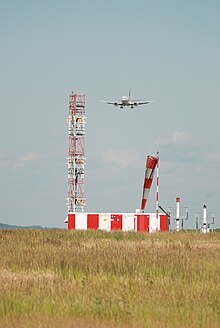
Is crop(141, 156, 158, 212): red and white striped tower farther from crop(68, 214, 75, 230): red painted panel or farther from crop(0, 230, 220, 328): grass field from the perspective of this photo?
crop(0, 230, 220, 328): grass field

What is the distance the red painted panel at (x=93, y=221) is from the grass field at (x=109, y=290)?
109ft

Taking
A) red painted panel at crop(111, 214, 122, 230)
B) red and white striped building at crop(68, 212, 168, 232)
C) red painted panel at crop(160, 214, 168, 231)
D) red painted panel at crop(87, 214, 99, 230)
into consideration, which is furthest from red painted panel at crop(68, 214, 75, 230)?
red painted panel at crop(160, 214, 168, 231)

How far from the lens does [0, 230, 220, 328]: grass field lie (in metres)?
12.0

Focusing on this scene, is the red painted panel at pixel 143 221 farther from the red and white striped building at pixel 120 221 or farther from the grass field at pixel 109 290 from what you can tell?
the grass field at pixel 109 290

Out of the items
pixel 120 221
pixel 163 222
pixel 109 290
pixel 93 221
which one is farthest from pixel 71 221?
pixel 109 290

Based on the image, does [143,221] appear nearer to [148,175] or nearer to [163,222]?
[163,222]

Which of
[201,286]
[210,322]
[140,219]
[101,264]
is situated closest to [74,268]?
[101,264]

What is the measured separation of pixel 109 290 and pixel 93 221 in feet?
135

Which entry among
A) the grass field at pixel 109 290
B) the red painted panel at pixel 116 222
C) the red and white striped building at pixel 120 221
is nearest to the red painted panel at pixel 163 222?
the red and white striped building at pixel 120 221

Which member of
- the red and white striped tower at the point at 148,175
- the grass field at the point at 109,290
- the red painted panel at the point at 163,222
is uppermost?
the red and white striped tower at the point at 148,175

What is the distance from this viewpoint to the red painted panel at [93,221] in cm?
5559

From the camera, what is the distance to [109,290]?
14.7 metres

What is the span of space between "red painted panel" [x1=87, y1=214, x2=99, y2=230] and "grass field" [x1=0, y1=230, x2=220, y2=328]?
33.1 meters

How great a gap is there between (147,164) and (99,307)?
144ft
